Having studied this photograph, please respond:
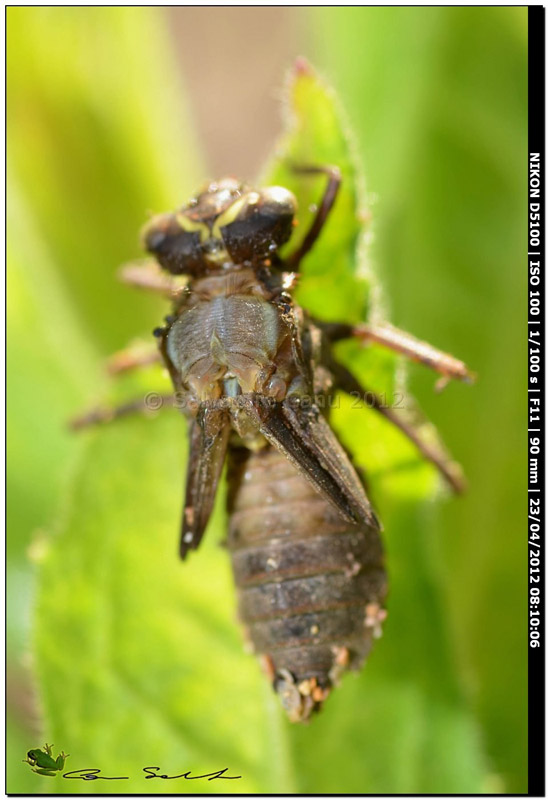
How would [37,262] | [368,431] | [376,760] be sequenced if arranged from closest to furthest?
[376,760], [368,431], [37,262]

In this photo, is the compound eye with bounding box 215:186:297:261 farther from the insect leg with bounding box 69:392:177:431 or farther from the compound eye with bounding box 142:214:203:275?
the insect leg with bounding box 69:392:177:431

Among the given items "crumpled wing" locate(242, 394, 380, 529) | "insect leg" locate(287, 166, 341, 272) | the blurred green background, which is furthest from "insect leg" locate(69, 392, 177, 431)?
"crumpled wing" locate(242, 394, 380, 529)

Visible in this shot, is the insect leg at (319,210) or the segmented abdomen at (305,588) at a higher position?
the insect leg at (319,210)

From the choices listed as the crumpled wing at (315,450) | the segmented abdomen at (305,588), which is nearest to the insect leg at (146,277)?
the crumpled wing at (315,450)

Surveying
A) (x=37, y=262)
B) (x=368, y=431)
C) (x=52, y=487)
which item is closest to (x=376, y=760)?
(x=368, y=431)

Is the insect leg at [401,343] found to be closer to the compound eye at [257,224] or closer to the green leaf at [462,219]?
the compound eye at [257,224]

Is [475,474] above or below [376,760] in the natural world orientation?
above

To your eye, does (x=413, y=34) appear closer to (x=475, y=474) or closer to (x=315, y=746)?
(x=475, y=474)
